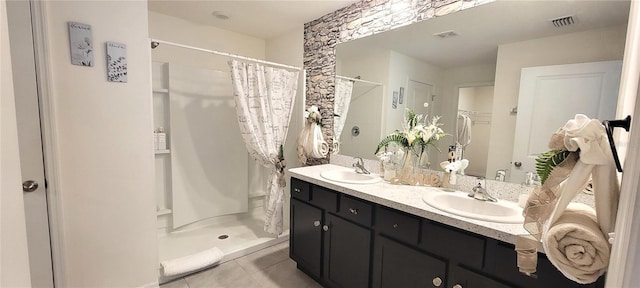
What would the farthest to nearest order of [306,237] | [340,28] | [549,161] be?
[340,28], [306,237], [549,161]

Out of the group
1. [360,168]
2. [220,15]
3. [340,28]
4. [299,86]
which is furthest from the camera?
[299,86]

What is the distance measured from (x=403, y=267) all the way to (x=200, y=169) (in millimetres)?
2421

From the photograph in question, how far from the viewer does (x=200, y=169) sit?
297cm

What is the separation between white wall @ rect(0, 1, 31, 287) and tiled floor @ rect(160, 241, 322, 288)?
162cm

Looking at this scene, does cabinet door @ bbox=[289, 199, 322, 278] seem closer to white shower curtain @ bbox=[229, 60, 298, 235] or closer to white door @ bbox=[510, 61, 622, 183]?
white shower curtain @ bbox=[229, 60, 298, 235]

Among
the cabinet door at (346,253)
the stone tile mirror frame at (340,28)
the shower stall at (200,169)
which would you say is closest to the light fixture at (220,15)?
the shower stall at (200,169)

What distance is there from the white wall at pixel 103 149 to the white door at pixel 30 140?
0.08 m

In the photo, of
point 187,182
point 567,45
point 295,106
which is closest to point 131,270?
point 187,182

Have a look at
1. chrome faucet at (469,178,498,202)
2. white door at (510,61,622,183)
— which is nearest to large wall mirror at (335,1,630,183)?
white door at (510,61,622,183)

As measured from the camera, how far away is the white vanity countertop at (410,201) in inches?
43.6

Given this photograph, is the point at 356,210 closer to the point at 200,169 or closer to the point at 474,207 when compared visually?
the point at 474,207

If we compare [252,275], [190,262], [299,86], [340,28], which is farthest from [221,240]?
[340,28]

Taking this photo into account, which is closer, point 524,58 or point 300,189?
point 524,58

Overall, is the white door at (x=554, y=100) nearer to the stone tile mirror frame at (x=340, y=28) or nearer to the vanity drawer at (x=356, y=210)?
the stone tile mirror frame at (x=340, y=28)
